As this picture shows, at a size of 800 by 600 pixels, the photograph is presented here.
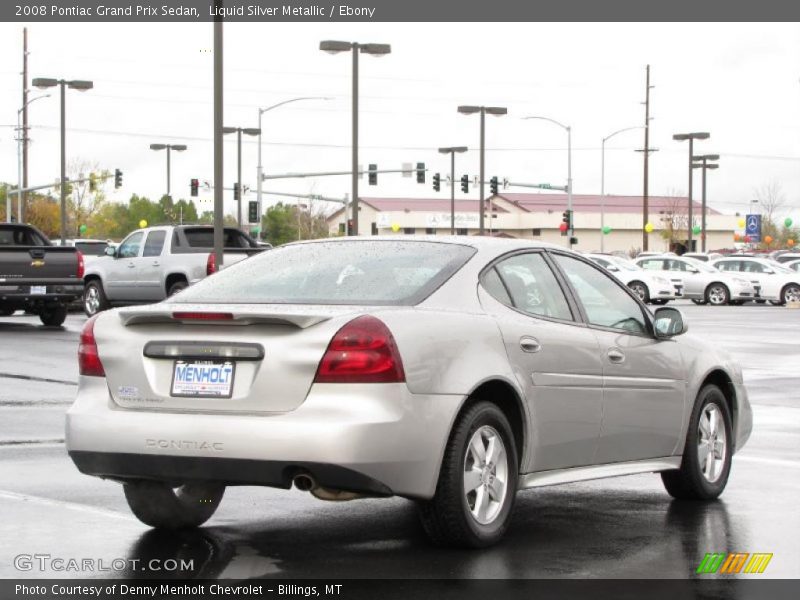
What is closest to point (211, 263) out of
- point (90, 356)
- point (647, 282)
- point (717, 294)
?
point (647, 282)

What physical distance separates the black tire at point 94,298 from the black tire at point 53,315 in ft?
15.1

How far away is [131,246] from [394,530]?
1005 inches

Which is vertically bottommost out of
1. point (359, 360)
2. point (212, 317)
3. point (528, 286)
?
point (359, 360)

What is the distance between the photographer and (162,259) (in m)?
31.5

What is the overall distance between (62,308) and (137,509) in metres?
21.3

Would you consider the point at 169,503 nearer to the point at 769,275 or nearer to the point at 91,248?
the point at 91,248

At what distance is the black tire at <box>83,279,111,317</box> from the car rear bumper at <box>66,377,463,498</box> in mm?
27019

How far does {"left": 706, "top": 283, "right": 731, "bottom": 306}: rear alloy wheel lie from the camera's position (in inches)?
1897

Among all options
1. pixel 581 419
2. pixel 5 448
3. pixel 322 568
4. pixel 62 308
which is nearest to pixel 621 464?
pixel 581 419

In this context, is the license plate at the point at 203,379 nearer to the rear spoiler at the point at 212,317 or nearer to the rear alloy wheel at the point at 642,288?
the rear spoiler at the point at 212,317

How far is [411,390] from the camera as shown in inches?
265

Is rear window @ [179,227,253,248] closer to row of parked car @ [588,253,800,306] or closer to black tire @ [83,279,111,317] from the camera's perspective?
black tire @ [83,279,111,317]

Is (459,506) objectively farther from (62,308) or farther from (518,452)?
(62,308)

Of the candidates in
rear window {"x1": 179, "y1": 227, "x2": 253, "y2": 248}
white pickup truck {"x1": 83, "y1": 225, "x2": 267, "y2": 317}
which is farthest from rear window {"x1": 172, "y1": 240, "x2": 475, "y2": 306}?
rear window {"x1": 179, "y1": 227, "x2": 253, "y2": 248}
